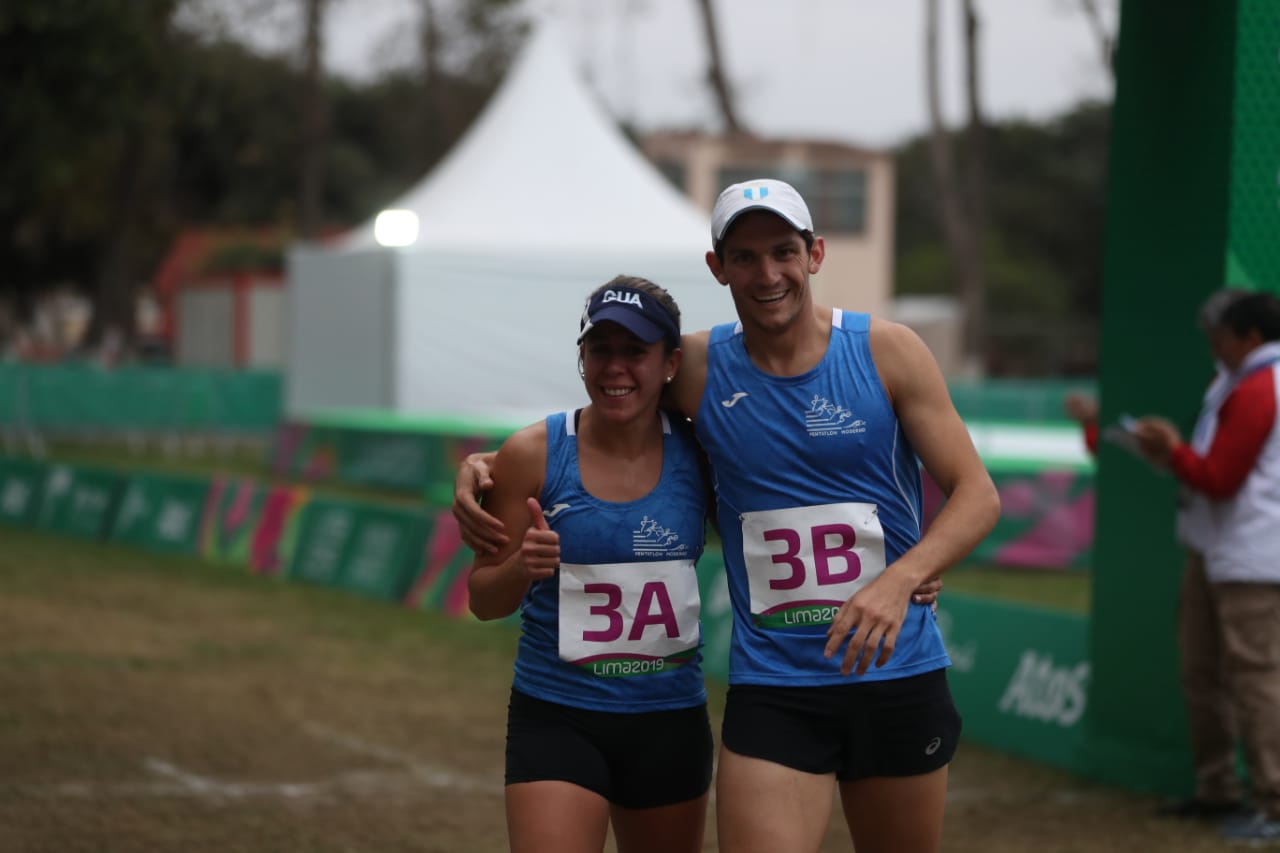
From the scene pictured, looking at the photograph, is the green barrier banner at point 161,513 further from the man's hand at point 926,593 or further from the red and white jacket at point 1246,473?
the man's hand at point 926,593

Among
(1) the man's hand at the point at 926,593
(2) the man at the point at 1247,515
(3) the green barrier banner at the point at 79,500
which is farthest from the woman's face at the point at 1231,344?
(3) the green barrier banner at the point at 79,500

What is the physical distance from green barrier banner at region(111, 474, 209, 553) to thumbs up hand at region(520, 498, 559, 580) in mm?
12338

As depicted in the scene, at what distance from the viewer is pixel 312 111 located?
3569 cm

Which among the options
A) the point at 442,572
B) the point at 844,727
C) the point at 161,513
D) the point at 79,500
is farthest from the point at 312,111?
the point at 844,727

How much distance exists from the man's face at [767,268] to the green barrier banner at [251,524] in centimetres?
1100

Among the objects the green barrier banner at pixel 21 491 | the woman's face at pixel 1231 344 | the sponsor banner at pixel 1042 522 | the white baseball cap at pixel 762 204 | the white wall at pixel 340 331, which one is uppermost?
the white baseball cap at pixel 762 204

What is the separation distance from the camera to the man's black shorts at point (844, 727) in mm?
3996

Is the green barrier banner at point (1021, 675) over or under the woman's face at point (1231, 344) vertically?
under

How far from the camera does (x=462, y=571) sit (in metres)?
12.4

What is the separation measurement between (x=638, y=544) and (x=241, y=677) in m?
6.69

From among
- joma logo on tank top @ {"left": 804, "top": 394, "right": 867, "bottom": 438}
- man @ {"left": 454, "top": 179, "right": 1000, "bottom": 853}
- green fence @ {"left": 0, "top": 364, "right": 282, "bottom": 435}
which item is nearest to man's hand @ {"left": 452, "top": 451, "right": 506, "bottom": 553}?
man @ {"left": 454, "top": 179, "right": 1000, "bottom": 853}

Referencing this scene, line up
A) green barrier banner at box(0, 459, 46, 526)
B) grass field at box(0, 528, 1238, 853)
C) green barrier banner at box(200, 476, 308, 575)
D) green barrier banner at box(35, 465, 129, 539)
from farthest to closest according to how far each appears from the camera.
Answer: green barrier banner at box(0, 459, 46, 526), green barrier banner at box(35, 465, 129, 539), green barrier banner at box(200, 476, 308, 575), grass field at box(0, 528, 1238, 853)

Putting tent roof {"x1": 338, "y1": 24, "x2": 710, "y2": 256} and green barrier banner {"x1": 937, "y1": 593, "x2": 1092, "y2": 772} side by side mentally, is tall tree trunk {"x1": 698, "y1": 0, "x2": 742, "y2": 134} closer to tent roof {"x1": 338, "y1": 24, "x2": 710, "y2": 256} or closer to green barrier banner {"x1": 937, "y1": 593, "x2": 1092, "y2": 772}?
tent roof {"x1": 338, "y1": 24, "x2": 710, "y2": 256}

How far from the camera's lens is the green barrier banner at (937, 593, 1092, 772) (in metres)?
8.30
